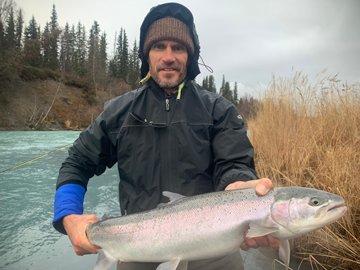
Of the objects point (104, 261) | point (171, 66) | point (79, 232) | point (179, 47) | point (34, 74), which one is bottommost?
point (104, 261)

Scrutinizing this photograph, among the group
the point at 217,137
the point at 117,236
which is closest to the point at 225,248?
the point at 117,236

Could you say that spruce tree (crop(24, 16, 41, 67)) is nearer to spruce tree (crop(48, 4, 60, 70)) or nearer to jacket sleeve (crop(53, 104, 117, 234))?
spruce tree (crop(48, 4, 60, 70))

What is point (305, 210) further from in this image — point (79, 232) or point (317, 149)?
point (317, 149)

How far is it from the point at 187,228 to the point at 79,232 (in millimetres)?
805

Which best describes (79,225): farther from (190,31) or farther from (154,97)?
(190,31)

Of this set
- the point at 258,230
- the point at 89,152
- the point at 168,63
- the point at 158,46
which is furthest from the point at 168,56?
the point at 258,230

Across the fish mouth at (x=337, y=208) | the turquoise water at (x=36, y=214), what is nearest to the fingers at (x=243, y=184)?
the fish mouth at (x=337, y=208)

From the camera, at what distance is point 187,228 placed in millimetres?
1397

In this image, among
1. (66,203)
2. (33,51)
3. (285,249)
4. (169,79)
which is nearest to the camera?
(285,249)

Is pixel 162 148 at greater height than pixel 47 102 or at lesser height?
lesser

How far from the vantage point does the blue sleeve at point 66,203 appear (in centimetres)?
166

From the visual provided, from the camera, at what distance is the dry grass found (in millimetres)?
2156

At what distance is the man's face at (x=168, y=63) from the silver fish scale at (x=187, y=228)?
1.13m

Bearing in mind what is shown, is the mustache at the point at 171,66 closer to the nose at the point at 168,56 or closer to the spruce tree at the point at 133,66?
the nose at the point at 168,56
